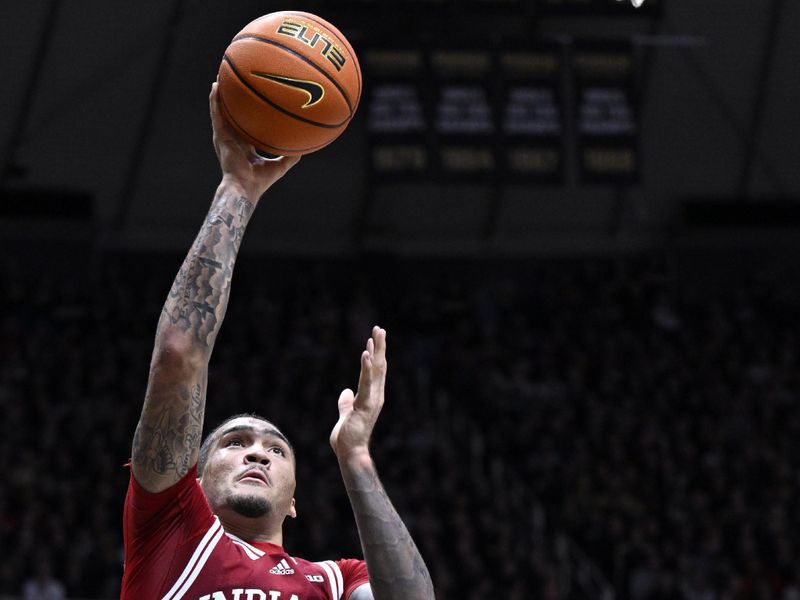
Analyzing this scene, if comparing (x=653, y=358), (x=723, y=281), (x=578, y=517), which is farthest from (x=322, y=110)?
(x=723, y=281)

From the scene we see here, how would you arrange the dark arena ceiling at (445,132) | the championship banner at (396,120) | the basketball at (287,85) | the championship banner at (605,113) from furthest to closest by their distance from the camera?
the championship banner at (605,113) → the dark arena ceiling at (445,132) → the championship banner at (396,120) → the basketball at (287,85)

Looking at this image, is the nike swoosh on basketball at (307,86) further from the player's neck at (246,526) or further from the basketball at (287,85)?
the player's neck at (246,526)

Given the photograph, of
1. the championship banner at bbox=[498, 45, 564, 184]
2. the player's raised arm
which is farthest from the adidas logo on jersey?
the championship banner at bbox=[498, 45, 564, 184]

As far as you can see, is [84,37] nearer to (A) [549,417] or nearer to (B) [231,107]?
(A) [549,417]

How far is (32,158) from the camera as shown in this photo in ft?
56.3

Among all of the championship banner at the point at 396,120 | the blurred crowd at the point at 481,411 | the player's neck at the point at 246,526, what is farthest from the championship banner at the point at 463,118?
the player's neck at the point at 246,526

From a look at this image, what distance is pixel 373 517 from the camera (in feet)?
8.81

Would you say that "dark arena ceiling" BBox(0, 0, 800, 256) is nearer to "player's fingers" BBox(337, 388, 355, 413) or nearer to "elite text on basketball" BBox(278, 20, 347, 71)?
"elite text on basketball" BBox(278, 20, 347, 71)

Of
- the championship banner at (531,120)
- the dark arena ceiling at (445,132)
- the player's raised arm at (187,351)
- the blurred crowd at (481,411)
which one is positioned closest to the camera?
the player's raised arm at (187,351)

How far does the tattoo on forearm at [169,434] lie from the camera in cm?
246

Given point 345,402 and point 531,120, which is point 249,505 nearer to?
point 345,402

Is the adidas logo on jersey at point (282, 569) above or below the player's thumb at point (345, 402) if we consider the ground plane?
below

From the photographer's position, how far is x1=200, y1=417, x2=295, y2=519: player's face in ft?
10.2

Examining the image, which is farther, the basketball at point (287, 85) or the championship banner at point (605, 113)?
the championship banner at point (605, 113)
